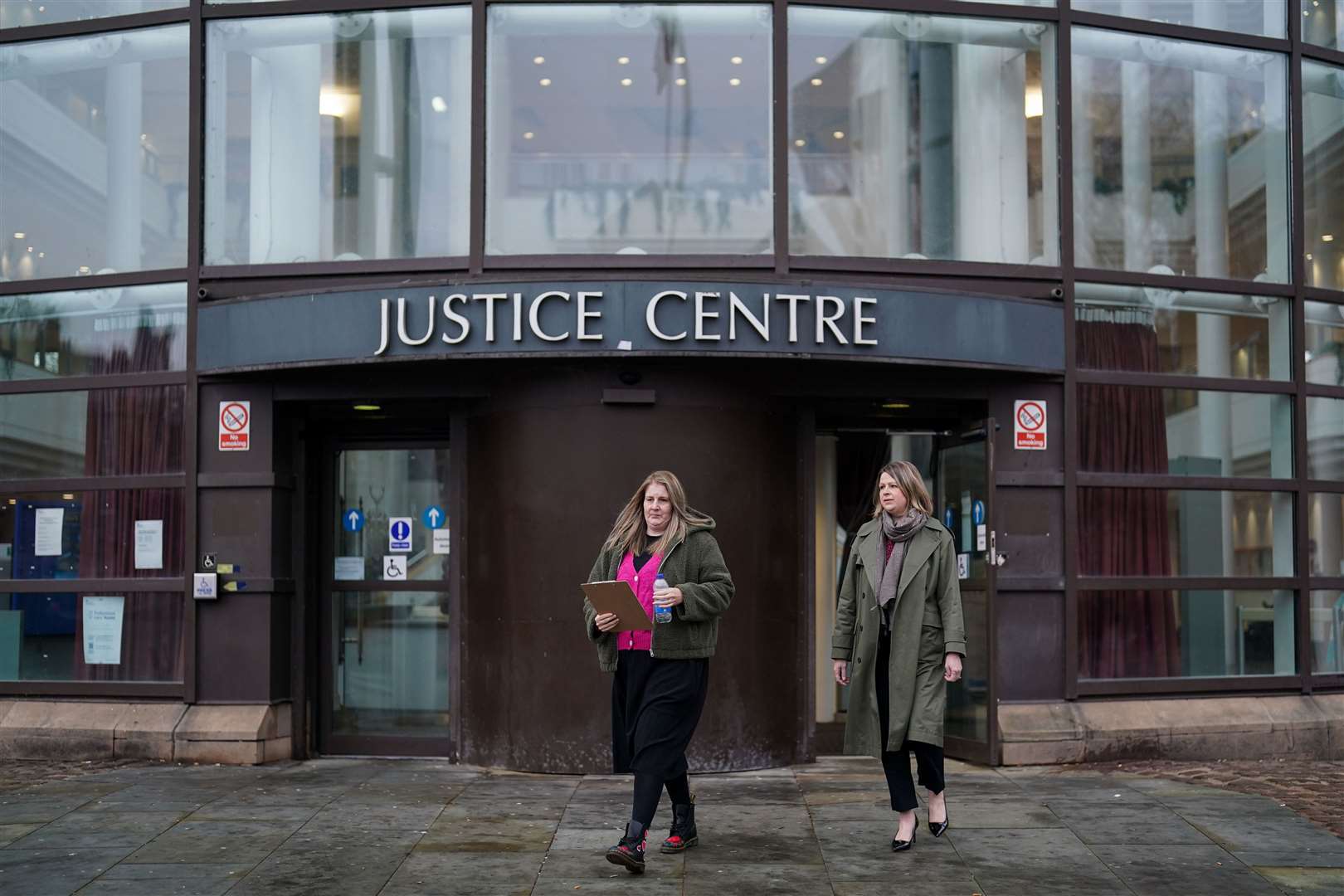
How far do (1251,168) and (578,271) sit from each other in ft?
16.7

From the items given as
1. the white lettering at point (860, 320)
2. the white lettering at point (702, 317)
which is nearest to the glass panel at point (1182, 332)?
the white lettering at point (860, 320)

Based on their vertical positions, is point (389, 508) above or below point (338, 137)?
below

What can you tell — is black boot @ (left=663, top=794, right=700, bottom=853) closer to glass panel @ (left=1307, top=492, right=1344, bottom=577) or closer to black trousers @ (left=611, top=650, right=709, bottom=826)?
black trousers @ (left=611, top=650, right=709, bottom=826)

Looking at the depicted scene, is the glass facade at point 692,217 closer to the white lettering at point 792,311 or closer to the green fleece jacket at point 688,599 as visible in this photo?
the white lettering at point 792,311

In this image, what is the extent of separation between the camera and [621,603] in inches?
275

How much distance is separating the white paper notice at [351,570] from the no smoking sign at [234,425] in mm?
1112

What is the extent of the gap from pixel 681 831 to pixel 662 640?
1.00 metres

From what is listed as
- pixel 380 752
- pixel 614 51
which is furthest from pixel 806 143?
pixel 380 752

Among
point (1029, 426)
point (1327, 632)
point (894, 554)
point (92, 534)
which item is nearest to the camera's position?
point (894, 554)

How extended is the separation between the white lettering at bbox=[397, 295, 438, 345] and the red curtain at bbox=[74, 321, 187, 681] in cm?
189

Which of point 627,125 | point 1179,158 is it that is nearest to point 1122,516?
point 1179,158

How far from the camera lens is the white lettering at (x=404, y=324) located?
9.52 meters

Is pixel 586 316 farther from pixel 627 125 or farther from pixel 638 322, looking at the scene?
pixel 627 125

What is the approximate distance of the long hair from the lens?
7.26 metres
